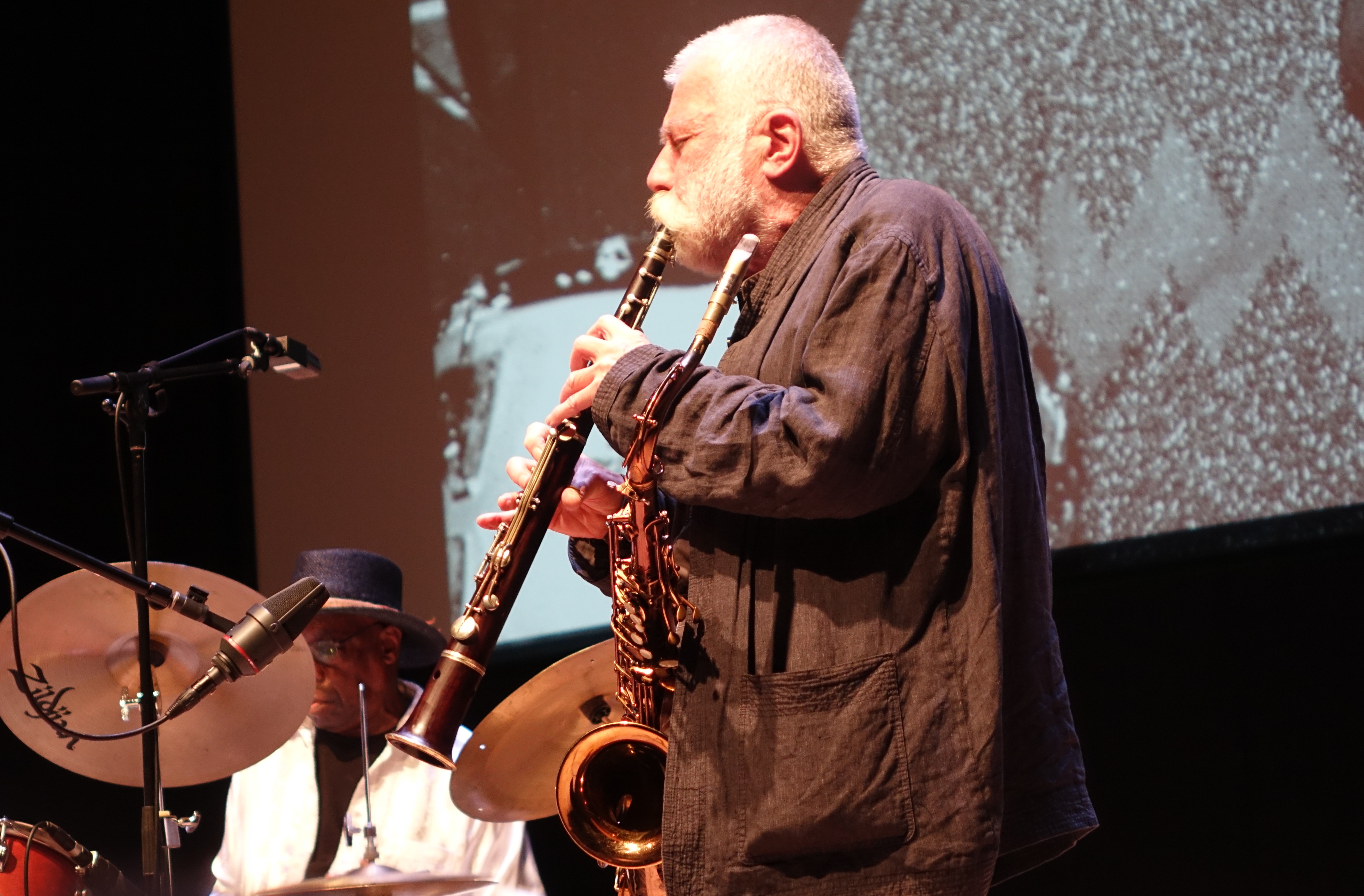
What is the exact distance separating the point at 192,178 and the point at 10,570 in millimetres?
2892

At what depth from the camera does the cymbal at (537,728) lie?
7.48ft

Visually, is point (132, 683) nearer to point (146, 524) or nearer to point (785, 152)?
point (146, 524)

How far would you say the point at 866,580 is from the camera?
1.63m

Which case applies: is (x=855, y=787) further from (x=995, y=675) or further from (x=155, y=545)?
(x=155, y=545)

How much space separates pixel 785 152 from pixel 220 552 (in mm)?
3238

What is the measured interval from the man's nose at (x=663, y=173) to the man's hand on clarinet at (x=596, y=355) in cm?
34

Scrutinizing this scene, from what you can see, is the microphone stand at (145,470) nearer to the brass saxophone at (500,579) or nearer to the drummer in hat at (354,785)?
the brass saxophone at (500,579)

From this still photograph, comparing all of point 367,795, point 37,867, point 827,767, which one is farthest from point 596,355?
point 37,867

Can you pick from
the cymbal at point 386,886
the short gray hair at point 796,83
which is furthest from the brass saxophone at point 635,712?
the cymbal at point 386,886

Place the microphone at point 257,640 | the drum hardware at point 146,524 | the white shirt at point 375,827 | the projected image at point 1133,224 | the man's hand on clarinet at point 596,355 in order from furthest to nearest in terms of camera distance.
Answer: the projected image at point 1133,224 < the white shirt at point 375,827 < the drum hardware at point 146,524 < the microphone at point 257,640 < the man's hand on clarinet at point 596,355

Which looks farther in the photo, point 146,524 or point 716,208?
point 146,524

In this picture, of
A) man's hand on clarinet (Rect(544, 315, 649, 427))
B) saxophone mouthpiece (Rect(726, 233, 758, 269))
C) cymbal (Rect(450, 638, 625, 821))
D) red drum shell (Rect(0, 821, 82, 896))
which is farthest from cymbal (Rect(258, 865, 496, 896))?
saxophone mouthpiece (Rect(726, 233, 758, 269))

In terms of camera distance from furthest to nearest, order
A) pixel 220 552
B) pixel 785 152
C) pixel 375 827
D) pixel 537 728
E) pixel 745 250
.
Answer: pixel 220 552, pixel 375 827, pixel 537 728, pixel 785 152, pixel 745 250

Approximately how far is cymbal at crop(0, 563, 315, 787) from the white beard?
109 cm
